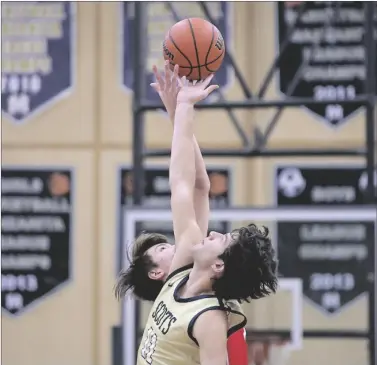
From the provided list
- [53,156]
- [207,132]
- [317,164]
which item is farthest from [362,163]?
[53,156]

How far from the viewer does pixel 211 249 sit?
9.68 ft

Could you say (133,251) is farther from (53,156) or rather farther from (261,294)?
(53,156)

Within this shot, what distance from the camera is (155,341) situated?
2.98 metres

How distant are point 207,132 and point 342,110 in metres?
1.05

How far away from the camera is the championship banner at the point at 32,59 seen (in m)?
7.11

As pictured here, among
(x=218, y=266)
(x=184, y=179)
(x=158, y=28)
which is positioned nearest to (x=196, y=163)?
(x=184, y=179)

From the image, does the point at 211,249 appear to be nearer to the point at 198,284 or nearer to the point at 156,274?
the point at 198,284

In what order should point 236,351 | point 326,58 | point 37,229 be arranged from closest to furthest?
point 236,351 → point 326,58 → point 37,229

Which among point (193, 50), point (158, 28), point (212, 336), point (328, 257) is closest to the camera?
point (212, 336)

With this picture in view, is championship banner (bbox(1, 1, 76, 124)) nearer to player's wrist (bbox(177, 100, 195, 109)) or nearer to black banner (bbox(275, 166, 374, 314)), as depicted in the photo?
black banner (bbox(275, 166, 374, 314))

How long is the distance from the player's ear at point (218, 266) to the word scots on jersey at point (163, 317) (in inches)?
8.0

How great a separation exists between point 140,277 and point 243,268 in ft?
1.76

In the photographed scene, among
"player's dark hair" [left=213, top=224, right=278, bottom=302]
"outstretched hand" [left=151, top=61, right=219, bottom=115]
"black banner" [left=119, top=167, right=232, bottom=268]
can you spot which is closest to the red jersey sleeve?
"player's dark hair" [left=213, top=224, right=278, bottom=302]

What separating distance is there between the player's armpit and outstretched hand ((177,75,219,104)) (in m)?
0.76
